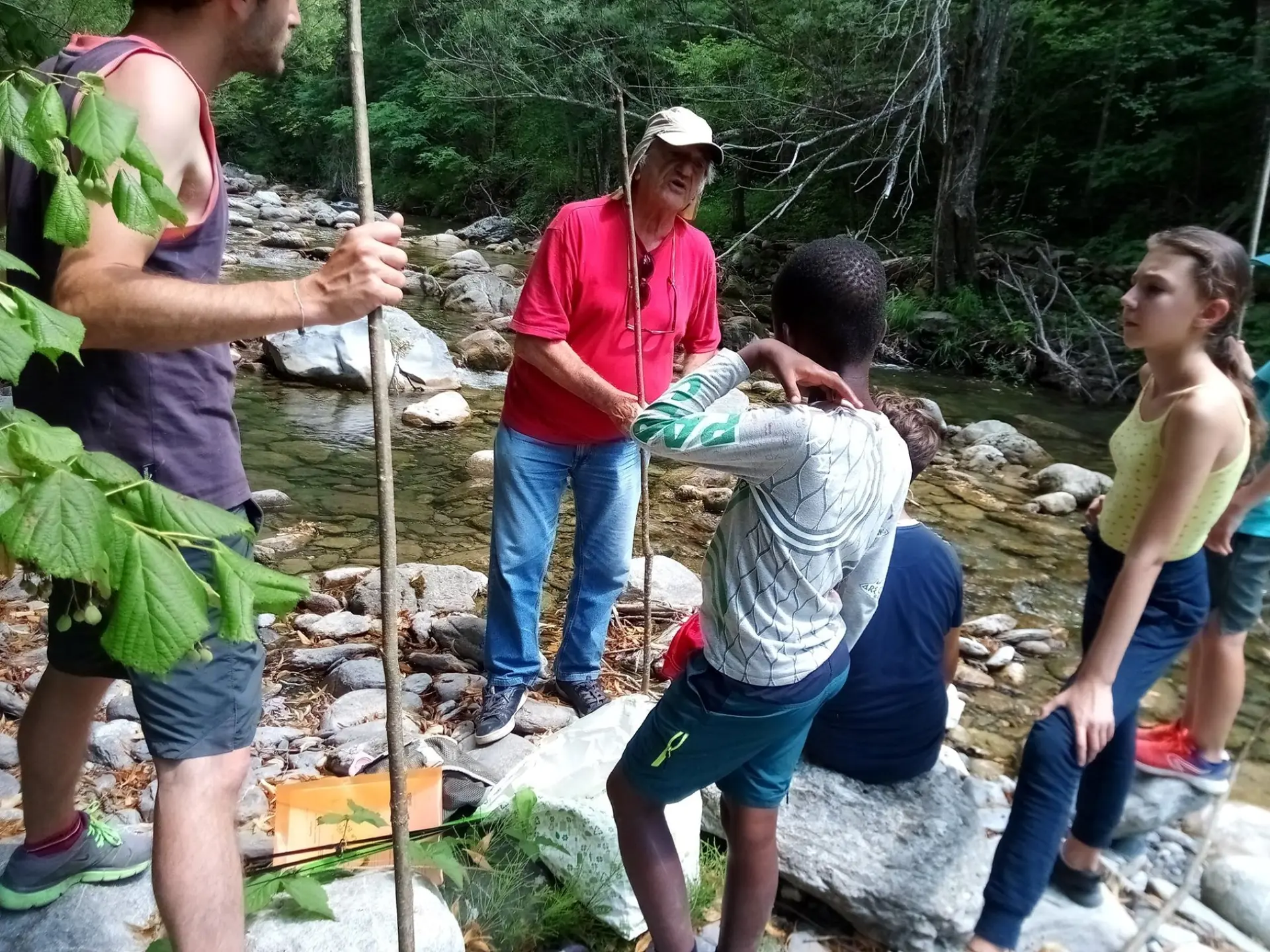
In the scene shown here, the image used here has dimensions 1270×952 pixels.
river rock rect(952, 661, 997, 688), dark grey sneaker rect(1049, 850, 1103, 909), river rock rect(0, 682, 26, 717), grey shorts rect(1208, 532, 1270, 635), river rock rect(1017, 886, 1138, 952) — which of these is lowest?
river rock rect(952, 661, 997, 688)

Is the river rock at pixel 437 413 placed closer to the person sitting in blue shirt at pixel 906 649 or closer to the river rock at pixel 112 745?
the river rock at pixel 112 745

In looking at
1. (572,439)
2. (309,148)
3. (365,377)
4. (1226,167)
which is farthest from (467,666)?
(309,148)

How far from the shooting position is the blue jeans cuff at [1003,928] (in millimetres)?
1974

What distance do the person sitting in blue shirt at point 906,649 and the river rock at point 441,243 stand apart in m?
16.8

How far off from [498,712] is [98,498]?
209 cm

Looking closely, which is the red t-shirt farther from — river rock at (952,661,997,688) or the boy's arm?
river rock at (952,661,997,688)

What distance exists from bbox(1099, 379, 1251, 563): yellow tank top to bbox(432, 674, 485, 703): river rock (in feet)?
6.66

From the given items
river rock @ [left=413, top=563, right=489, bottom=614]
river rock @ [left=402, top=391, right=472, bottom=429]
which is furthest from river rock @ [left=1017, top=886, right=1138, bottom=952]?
river rock @ [left=402, top=391, right=472, bottom=429]

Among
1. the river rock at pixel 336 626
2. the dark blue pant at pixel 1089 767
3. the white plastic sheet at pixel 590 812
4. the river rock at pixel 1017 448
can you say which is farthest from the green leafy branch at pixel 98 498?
the river rock at pixel 1017 448

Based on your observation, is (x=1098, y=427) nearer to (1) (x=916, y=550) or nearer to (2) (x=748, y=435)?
(1) (x=916, y=550)

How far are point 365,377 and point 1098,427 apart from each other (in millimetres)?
6926

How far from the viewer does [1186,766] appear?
2.73m

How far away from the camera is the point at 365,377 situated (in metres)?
7.99

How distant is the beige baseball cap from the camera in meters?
2.61
